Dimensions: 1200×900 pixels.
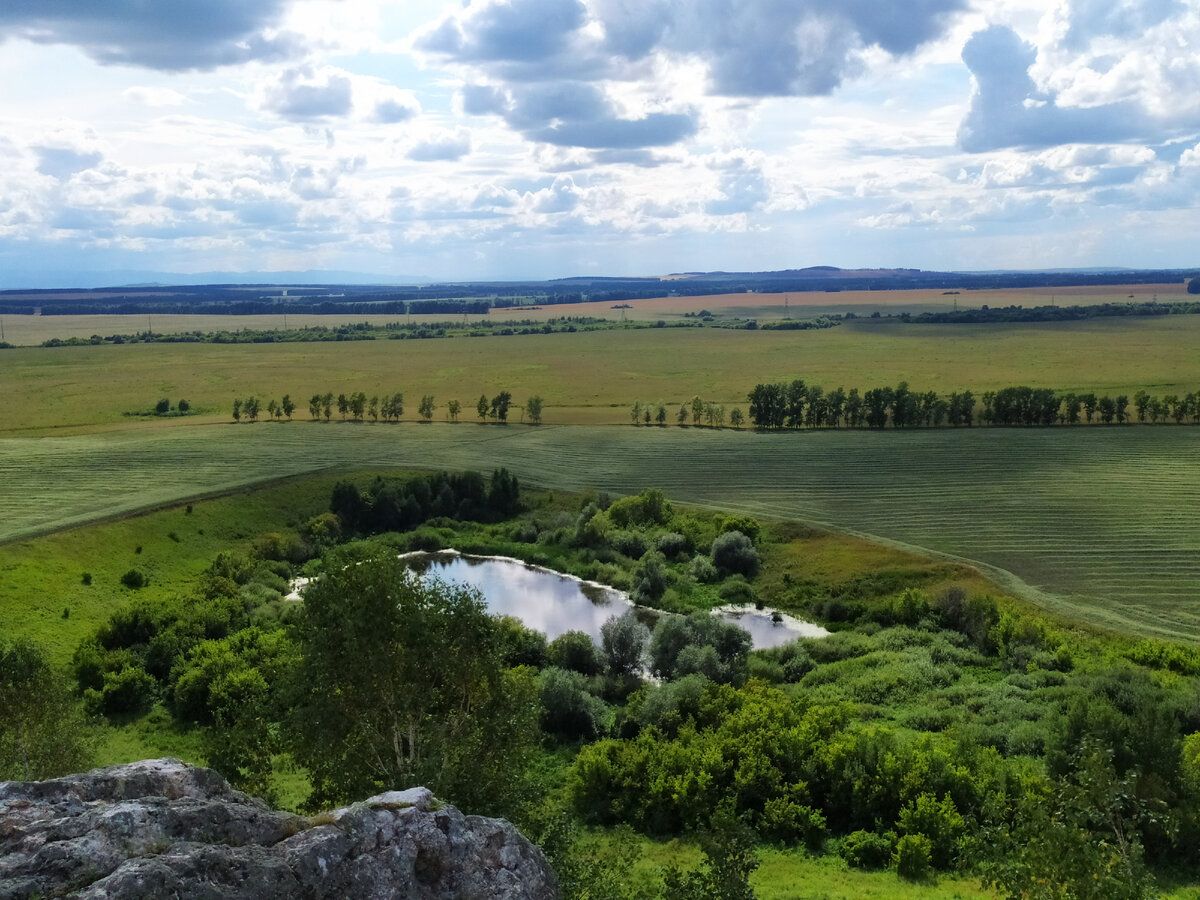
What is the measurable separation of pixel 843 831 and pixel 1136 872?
1695 cm

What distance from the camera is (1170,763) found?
28281mm

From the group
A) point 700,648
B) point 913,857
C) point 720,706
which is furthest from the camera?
point 700,648

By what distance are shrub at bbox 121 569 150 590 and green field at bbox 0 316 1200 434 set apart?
181ft

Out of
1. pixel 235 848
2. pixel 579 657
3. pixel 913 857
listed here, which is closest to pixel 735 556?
pixel 579 657

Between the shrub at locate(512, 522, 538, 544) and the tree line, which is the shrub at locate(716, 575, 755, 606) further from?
the tree line

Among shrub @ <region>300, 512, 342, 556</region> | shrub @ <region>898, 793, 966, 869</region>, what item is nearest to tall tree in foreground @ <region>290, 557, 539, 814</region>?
shrub @ <region>898, 793, 966, 869</region>

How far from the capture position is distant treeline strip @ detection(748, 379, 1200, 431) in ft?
315

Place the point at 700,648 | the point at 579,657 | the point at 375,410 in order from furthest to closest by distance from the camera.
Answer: the point at 375,410
the point at 579,657
the point at 700,648

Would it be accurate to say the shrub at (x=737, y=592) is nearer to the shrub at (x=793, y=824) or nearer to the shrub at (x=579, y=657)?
the shrub at (x=579, y=657)

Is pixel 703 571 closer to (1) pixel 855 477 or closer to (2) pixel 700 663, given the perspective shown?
(2) pixel 700 663

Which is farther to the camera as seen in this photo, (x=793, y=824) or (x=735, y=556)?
(x=735, y=556)

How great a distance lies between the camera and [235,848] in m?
12.8

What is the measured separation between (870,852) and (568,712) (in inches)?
592

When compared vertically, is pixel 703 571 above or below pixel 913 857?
below
